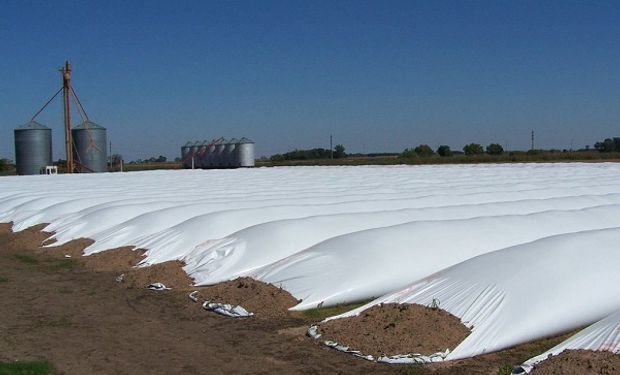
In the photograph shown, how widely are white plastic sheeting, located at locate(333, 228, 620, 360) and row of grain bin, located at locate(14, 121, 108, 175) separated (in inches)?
1463

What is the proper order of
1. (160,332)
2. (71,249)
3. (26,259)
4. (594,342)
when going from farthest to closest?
(71,249) < (26,259) < (160,332) < (594,342)

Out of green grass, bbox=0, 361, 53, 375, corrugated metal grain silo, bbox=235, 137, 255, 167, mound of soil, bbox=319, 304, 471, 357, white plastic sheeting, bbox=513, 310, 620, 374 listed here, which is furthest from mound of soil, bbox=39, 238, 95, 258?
corrugated metal grain silo, bbox=235, 137, 255, 167

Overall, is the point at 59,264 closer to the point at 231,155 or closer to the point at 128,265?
the point at 128,265

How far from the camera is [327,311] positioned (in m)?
7.08

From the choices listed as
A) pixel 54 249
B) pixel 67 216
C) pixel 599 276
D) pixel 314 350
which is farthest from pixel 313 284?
pixel 67 216

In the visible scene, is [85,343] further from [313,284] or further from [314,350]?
[313,284]

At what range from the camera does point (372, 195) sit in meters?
16.4

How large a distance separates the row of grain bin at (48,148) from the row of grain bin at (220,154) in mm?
10794

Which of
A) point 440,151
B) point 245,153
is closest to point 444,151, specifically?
point 440,151

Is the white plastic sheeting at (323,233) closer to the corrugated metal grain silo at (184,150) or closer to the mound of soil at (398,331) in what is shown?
the mound of soil at (398,331)

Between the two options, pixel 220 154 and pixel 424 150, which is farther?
pixel 424 150

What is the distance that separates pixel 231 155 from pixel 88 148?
13240mm

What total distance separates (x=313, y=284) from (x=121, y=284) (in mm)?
2833

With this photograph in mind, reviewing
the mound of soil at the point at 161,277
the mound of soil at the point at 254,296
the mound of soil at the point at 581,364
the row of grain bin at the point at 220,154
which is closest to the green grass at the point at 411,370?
the mound of soil at the point at 581,364
